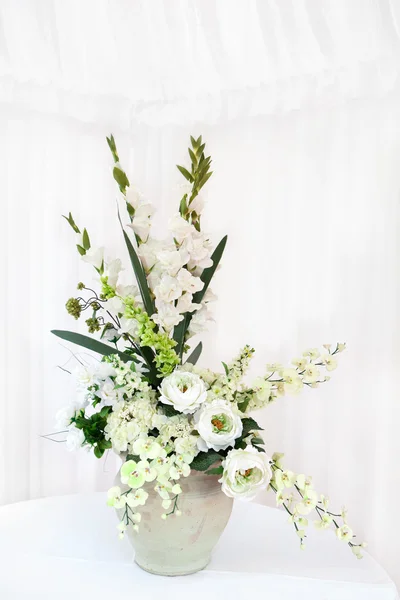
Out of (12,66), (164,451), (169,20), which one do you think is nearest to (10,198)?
(12,66)

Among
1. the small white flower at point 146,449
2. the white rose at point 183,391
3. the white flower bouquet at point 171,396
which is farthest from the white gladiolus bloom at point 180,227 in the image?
the small white flower at point 146,449

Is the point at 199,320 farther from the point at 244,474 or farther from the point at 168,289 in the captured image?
the point at 244,474

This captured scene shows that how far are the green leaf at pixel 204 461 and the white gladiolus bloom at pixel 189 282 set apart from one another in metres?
0.31

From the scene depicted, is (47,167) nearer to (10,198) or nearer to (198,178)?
(10,198)

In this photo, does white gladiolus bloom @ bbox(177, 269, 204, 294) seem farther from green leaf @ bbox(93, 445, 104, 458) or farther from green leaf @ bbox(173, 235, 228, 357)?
green leaf @ bbox(93, 445, 104, 458)

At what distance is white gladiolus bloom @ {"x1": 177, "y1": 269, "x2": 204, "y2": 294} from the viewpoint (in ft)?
3.59

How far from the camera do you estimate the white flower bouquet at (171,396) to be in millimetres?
1022

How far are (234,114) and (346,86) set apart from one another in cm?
36

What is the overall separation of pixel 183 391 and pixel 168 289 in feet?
0.63

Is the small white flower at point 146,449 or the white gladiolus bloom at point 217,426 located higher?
the white gladiolus bloom at point 217,426

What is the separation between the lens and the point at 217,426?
1.04 meters

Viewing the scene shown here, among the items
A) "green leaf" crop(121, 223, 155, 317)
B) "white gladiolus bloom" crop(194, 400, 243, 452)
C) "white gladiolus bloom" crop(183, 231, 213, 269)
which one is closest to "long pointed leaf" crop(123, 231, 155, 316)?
"green leaf" crop(121, 223, 155, 317)

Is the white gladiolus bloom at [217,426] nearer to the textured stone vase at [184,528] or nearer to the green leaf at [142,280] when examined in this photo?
the textured stone vase at [184,528]

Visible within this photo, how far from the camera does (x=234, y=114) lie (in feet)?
6.14
